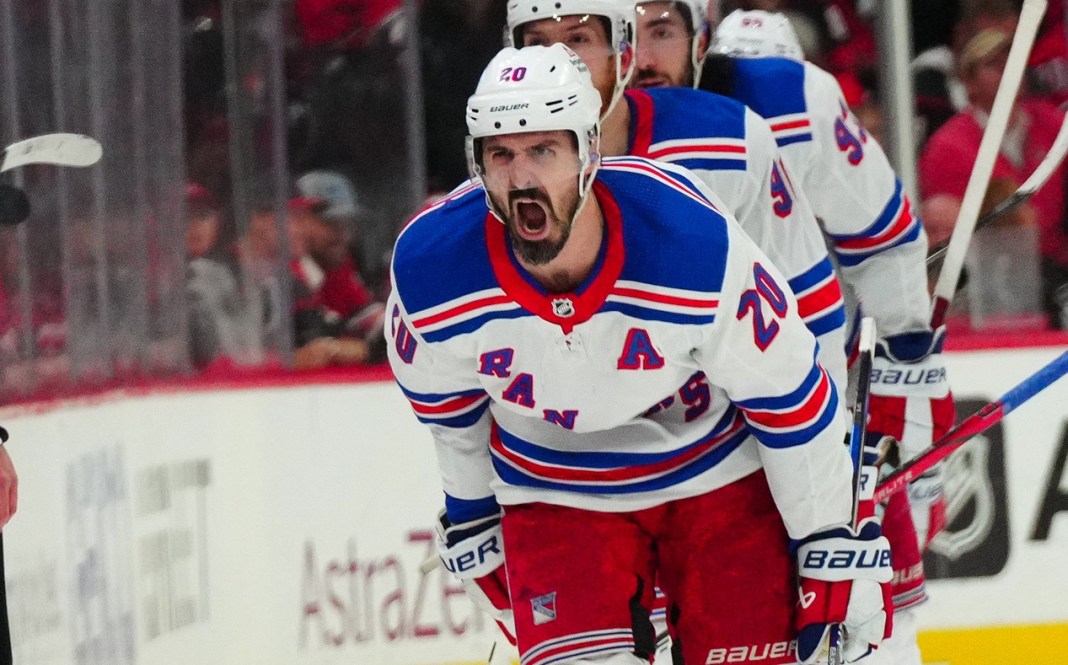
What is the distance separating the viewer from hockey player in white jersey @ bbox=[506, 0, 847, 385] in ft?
8.92

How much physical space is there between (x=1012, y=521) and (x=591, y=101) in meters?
2.21

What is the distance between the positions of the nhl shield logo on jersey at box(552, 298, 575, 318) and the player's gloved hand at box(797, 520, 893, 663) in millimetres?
529

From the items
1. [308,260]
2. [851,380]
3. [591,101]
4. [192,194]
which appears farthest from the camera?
[308,260]

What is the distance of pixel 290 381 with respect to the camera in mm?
4078

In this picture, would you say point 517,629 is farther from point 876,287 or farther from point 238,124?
point 238,124

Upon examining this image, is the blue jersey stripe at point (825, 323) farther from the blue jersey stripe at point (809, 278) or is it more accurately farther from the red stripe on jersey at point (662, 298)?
the red stripe on jersey at point (662, 298)

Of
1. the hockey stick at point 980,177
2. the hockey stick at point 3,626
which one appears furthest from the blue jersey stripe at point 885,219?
the hockey stick at point 3,626

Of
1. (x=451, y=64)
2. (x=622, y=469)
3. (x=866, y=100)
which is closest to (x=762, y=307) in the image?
(x=622, y=469)

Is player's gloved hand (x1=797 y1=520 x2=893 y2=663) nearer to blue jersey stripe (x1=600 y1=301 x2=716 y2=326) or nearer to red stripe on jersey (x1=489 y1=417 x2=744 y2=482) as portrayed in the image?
red stripe on jersey (x1=489 y1=417 x2=744 y2=482)

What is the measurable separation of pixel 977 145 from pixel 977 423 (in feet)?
5.20

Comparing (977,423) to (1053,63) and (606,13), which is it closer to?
(606,13)

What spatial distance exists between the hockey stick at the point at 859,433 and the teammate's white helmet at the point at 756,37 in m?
0.83

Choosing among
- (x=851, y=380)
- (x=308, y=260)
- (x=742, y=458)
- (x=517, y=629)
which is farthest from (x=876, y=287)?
(x=308, y=260)

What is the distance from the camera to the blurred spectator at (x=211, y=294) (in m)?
4.01
